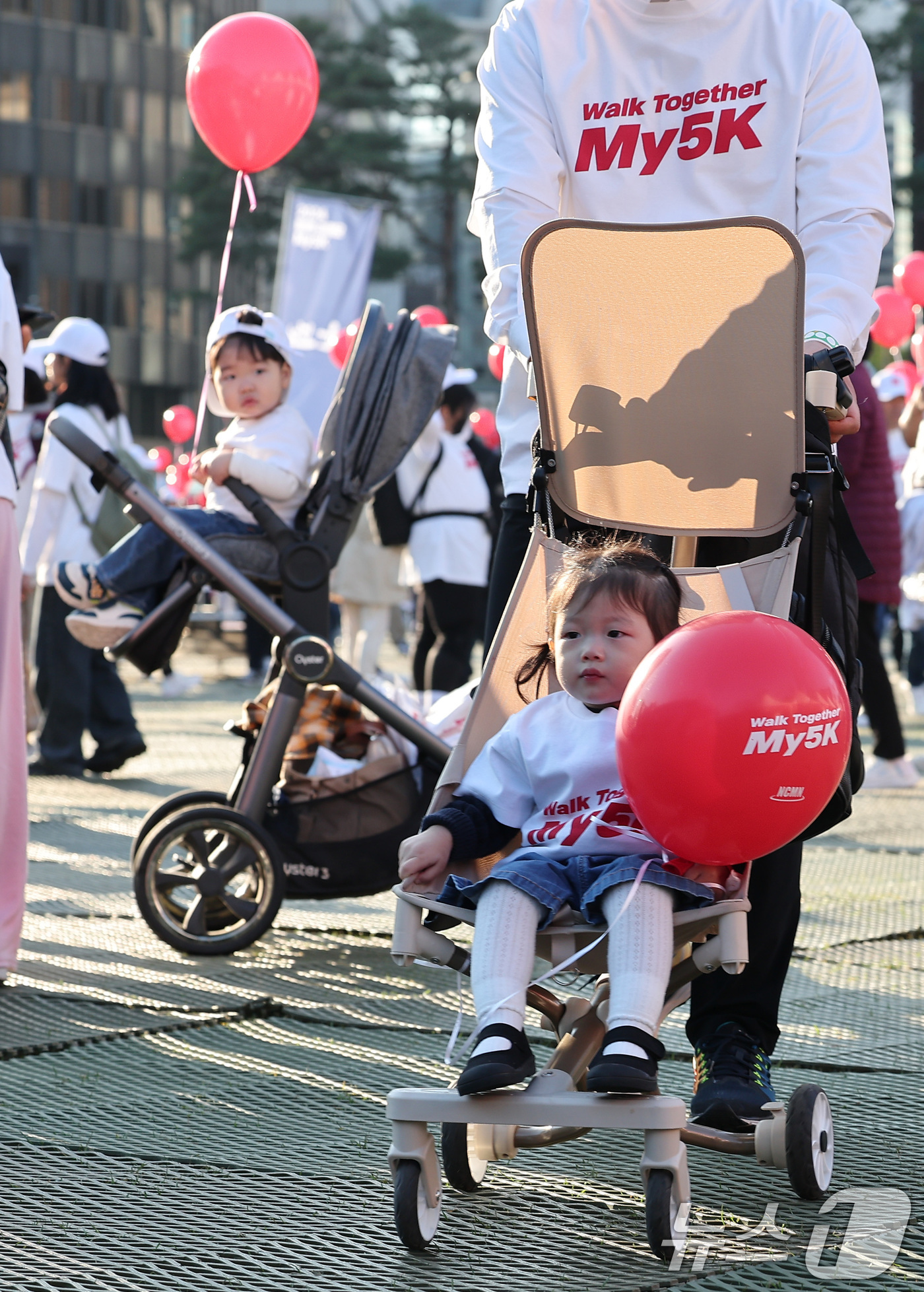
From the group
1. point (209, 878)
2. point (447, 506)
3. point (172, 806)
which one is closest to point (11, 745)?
point (172, 806)

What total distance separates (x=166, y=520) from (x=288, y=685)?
0.51 metres

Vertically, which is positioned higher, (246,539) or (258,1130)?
(246,539)

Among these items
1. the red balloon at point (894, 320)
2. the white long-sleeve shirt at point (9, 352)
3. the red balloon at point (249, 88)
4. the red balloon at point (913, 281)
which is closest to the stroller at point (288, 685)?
the white long-sleeve shirt at point (9, 352)

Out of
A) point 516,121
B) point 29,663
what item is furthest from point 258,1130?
point 29,663

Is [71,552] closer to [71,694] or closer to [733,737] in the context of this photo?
[71,694]

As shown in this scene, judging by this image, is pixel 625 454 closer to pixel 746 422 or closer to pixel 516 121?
pixel 746 422

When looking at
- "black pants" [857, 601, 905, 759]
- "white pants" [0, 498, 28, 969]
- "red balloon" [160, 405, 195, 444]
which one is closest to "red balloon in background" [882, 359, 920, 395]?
"black pants" [857, 601, 905, 759]

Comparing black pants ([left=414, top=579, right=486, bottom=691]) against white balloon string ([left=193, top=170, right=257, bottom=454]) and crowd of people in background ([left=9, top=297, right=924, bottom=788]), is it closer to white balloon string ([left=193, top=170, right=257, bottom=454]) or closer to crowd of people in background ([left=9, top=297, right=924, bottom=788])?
crowd of people in background ([left=9, top=297, right=924, bottom=788])

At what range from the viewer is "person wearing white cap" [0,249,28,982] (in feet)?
13.2

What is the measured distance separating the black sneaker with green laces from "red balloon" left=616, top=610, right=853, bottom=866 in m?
0.46

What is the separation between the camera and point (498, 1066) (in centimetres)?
226

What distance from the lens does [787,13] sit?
3.07 meters

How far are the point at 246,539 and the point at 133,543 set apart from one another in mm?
290

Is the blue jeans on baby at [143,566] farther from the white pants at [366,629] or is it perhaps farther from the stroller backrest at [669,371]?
the white pants at [366,629]
